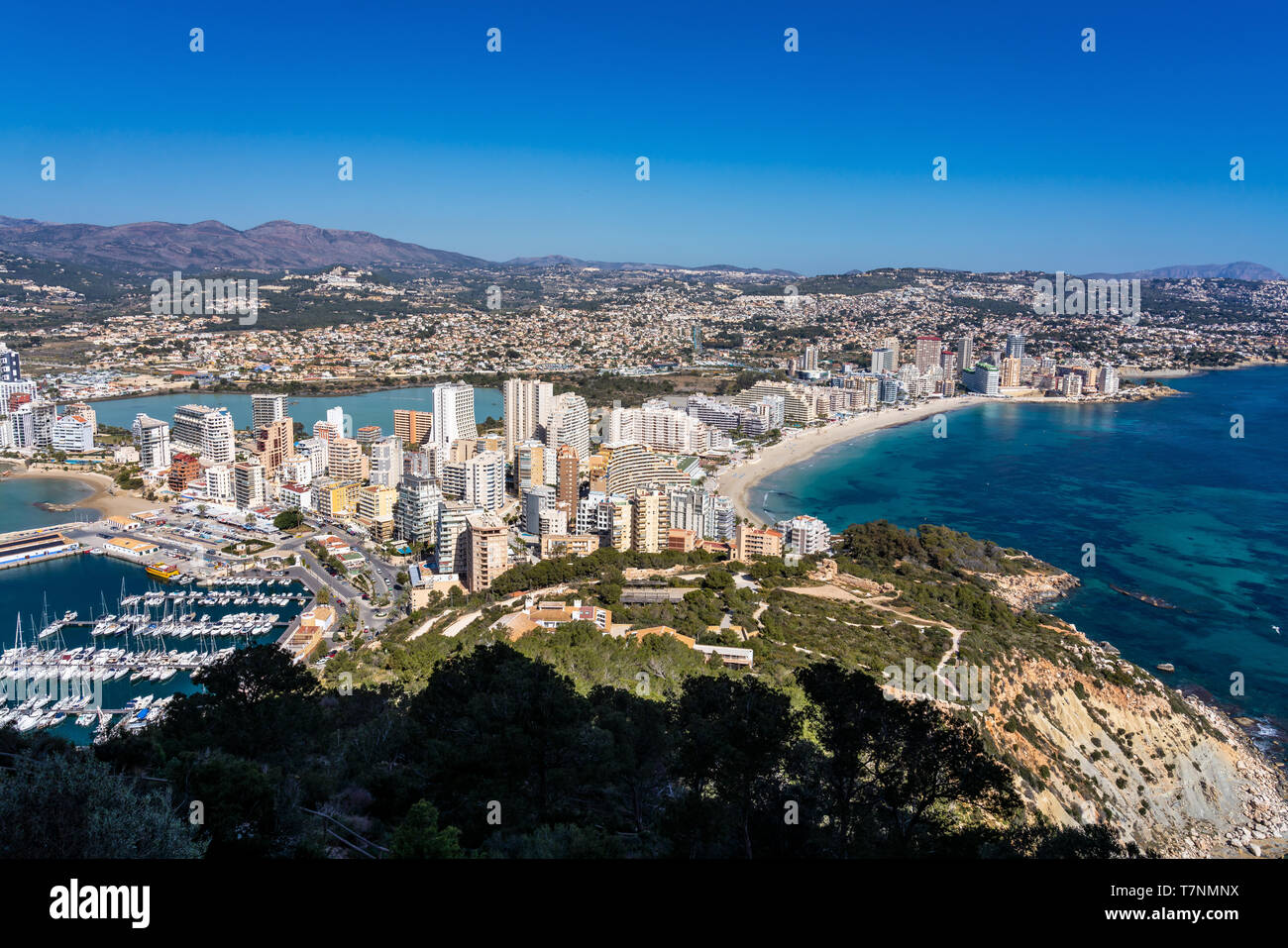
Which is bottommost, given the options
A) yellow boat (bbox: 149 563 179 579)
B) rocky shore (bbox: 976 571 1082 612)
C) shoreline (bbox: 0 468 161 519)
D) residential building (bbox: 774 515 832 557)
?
rocky shore (bbox: 976 571 1082 612)

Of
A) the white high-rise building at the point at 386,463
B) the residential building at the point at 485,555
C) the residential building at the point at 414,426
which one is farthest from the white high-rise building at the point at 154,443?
the residential building at the point at 485,555

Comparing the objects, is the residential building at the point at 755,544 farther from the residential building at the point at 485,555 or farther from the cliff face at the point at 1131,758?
the cliff face at the point at 1131,758

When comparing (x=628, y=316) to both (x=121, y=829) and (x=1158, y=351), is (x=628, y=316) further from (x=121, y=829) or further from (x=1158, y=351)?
(x=121, y=829)

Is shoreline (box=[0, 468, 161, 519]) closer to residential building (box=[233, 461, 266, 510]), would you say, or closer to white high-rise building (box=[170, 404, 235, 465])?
residential building (box=[233, 461, 266, 510])

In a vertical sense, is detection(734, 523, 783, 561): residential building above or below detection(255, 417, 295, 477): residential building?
below

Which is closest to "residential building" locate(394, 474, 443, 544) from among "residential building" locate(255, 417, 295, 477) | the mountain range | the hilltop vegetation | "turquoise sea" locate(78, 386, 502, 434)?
"residential building" locate(255, 417, 295, 477)

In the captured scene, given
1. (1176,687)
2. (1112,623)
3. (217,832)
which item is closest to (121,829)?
(217,832)
